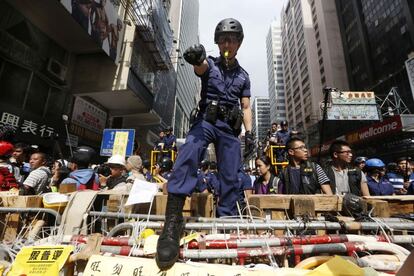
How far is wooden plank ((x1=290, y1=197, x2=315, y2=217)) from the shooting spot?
1.94 meters

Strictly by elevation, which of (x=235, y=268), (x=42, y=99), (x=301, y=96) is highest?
(x=301, y=96)

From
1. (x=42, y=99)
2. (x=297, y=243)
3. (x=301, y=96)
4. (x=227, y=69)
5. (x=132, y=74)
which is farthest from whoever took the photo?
(x=301, y=96)

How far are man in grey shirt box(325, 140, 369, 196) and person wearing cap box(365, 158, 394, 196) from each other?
1.08m

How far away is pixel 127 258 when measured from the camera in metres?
1.34

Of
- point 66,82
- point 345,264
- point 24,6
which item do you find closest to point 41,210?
point 345,264

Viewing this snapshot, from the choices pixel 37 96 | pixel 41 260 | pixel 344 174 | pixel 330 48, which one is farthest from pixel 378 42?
pixel 41 260

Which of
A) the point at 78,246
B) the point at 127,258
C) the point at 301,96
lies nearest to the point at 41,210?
the point at 78,246

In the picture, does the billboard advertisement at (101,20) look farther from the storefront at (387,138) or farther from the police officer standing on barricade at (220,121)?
the storefront at (387,138)

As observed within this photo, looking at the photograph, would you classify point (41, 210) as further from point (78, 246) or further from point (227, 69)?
point (227, 69)

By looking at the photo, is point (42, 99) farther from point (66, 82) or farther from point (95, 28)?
point (95, 28)

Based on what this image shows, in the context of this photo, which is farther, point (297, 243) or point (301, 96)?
point (301, 96)

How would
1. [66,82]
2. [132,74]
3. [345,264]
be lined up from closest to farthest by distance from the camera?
[345,264] < [66,82] < [132,74]

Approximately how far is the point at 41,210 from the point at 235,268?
65.9 inches

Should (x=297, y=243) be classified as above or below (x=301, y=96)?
below
